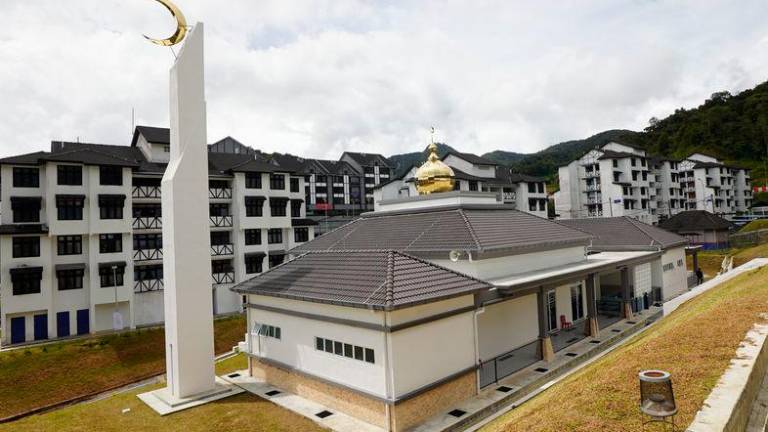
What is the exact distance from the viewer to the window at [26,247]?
29.0 meters

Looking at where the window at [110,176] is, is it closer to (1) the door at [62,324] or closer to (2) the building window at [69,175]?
(2) the building window at [69,175]

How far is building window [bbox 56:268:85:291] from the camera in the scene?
30.3 metres

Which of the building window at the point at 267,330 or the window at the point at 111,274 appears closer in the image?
the building window at the point at 267,330

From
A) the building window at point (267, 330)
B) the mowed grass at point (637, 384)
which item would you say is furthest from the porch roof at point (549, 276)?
the building window at point (267, 330)

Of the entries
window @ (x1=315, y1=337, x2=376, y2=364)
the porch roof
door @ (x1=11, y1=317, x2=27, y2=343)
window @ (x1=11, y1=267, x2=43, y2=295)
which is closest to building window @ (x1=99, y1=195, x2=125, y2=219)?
window @ (x1=11, y1=267, x2=43, y2=295)

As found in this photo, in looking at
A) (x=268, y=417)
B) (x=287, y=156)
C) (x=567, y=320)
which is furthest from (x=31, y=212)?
(x=287, y=156)

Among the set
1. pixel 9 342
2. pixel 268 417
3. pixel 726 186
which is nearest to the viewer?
pixel 268 417

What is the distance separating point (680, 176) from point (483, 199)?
70.5 metres

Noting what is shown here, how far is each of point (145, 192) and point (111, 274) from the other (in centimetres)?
668

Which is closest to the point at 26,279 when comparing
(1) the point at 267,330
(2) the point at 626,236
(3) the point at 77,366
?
(3) the point at 77,366

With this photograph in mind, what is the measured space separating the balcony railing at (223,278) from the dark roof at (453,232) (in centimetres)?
1337

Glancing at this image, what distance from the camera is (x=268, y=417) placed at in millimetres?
14266

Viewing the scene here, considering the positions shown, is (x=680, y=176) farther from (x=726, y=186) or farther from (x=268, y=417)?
(x=268, y=417)

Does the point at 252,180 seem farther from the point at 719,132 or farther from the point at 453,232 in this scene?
the point at 719,132
